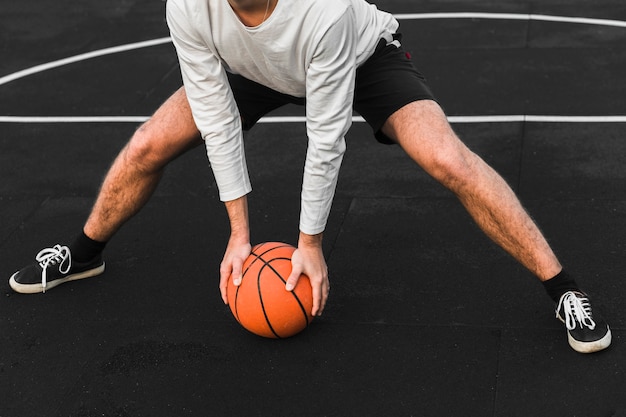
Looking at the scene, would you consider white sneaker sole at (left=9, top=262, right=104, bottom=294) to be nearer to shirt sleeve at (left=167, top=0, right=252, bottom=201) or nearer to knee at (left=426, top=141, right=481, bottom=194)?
shirt sleeve at (left=167, top=0, right=252, bottom=201)

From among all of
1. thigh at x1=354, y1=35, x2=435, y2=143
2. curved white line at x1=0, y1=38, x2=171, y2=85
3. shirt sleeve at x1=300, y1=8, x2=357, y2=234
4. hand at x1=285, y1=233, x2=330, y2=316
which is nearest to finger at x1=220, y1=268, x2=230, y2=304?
hand at x1=285, y1=233, x2=330, y2=316

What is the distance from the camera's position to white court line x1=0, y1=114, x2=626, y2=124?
6.39 metres

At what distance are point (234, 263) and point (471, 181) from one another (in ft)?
3.42

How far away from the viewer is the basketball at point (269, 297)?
403 cm

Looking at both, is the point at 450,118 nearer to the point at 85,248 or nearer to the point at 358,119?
the point at 358,119

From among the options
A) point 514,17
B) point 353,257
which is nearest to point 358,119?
point 353,257

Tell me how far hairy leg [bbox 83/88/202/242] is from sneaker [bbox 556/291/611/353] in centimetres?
179

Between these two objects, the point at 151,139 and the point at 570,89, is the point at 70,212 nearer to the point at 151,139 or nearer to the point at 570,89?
the point at 151,139

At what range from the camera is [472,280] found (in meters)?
4.63

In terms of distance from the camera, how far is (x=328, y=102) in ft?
12.2

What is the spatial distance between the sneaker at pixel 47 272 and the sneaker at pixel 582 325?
233cm

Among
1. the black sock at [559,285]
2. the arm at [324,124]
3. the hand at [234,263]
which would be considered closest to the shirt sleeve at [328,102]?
the arm at [324,124]

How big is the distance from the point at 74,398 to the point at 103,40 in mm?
5274

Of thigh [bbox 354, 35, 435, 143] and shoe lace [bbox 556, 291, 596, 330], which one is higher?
thigh [bbox 354, 35, 435, 143]
